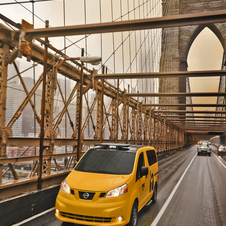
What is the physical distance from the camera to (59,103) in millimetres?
17484

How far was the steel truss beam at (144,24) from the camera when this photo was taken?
25.7ft

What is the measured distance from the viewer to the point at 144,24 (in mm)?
8359

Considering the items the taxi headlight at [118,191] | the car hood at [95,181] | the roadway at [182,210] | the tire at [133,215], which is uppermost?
the car hood at [95,181]

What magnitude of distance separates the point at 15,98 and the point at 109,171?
895 centimetres

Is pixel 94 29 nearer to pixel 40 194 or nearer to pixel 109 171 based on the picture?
pixel 109 171

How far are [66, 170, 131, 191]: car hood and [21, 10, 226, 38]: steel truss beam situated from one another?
4.93 m

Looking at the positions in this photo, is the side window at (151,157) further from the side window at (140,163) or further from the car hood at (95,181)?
the car hood at (95,181)

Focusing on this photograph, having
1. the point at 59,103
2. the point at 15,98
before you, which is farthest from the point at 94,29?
the point at 59,103

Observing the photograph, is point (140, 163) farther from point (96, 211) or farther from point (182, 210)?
point (182, 210)

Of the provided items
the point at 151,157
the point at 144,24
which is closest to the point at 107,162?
the point at 151,157

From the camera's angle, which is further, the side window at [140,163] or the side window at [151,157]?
the side window at [151,157]

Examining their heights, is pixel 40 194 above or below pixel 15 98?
below

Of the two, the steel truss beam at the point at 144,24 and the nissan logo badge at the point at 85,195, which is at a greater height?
the steel truss beam at the point at 144,24

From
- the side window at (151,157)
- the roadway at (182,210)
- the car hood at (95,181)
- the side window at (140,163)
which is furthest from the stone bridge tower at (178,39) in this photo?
the car hood at (95,181)
